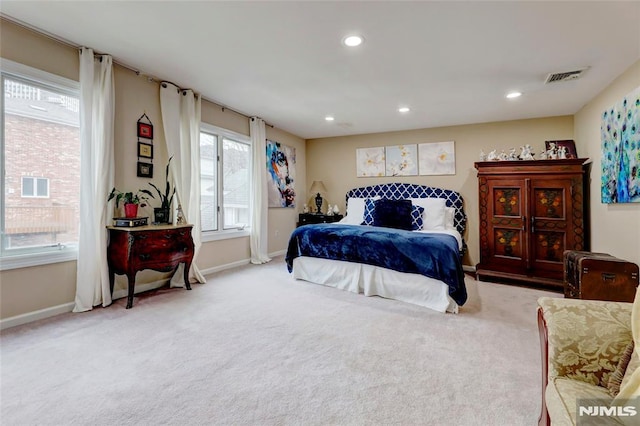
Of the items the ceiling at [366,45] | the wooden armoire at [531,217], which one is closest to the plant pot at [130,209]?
the ceiling at [366,45]

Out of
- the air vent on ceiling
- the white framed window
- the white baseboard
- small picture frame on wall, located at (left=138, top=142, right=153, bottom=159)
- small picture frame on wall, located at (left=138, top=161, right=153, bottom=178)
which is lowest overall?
the white baseboard

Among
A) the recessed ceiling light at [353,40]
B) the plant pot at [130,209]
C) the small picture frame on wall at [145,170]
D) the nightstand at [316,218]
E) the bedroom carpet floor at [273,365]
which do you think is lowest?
the bedroom carpet floor at [273,365]

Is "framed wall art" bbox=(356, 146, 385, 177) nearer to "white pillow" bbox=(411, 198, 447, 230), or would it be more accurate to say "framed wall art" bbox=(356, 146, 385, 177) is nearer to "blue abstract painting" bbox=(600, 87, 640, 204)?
"white pillow" bbox=(411, 198, 447, 230)

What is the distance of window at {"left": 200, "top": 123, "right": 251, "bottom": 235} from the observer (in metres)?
4.34

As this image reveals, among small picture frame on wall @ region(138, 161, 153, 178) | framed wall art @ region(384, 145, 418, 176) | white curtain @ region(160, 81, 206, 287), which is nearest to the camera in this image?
small picture frame on wall @ region(138, 161, 153, 178)

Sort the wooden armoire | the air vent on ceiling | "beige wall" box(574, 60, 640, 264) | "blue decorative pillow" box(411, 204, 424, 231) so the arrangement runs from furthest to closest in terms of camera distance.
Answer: "blue decorative pillow" box(411, 204, 424, 231), the wooden armoire, the air vent on ceiling, "beige wall" box(574, 60, 640, 264)

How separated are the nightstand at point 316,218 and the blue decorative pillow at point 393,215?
1.32 meters

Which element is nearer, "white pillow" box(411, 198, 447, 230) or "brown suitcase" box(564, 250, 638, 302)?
"brown suitcase" box(564, 250, 638, 302)

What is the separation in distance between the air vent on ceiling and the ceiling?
0.07 m

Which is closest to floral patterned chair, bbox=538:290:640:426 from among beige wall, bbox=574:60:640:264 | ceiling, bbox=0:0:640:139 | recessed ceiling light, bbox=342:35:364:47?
ceiling, bbox=0:0:640:139

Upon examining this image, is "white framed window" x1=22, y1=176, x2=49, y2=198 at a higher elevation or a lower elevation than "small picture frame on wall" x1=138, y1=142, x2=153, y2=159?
lower

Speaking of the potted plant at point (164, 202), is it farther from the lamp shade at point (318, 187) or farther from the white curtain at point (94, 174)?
the lamp shade at point (318, 187)

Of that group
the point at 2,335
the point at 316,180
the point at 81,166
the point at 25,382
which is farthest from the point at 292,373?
the point at 316,180

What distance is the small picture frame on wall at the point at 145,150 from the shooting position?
3379 millimetres
